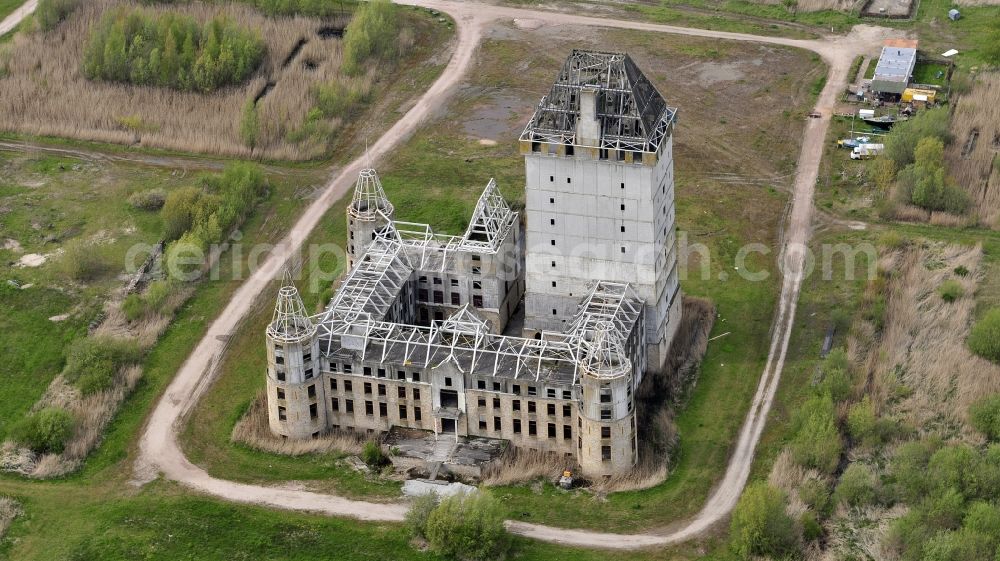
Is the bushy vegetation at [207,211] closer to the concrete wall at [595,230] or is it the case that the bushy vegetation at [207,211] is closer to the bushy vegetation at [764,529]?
the concrete wall at [595,230]

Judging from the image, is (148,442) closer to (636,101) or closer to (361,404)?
(361,404)

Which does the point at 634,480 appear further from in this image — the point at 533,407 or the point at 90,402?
the point at 90,402

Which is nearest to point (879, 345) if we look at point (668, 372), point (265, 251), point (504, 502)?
point (668, 372)

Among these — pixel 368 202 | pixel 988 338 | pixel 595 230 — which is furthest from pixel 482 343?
pixel 988 338

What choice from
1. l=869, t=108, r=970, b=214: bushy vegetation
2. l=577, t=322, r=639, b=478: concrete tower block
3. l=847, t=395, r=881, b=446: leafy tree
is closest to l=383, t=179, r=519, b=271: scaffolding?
l=577, t=322, r=639, b=478: concrete tower block

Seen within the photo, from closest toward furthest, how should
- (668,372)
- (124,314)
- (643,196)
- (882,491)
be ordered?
(882,491), (643,196), (668,372), (124,314)

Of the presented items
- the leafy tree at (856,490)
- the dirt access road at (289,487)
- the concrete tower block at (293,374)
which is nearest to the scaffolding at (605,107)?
the concrete tower block at (293,374)
